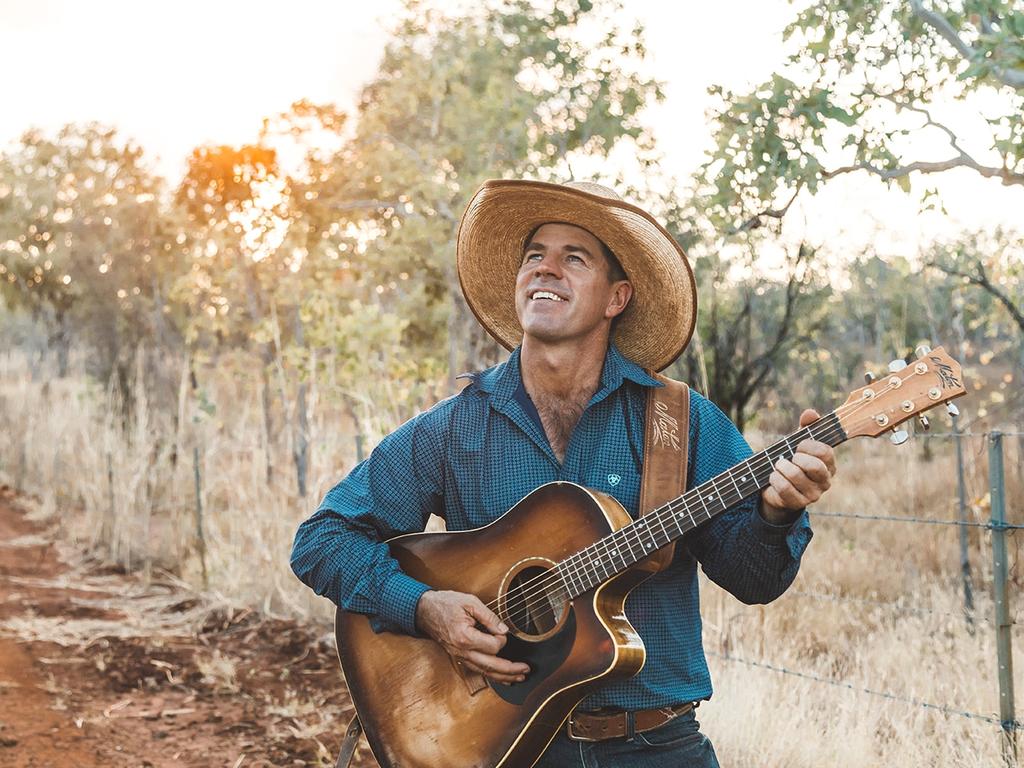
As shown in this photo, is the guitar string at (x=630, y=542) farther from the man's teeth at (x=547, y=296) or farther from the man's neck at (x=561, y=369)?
the man's teeth at (x=547, y=296)

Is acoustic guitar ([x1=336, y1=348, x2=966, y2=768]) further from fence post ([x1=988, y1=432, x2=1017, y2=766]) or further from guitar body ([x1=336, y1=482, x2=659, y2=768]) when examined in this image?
fence post ([x1=988, y1=432, x2=1017, y2=766])

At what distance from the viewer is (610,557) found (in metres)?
2.40

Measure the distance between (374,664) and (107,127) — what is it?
2397 cm

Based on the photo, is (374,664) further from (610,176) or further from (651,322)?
(610,176)

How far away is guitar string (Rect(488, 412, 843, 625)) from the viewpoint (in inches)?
88.3

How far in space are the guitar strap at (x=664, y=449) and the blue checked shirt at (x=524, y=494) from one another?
0.04m

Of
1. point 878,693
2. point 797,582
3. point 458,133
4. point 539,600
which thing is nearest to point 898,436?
point 539,600

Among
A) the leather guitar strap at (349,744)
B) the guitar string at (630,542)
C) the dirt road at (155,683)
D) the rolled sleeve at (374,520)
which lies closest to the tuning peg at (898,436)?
the guitar string at (630,542)

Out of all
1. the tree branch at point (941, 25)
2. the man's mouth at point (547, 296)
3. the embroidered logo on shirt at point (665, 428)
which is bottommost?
the embroidered logo on shirt at point (665, 428)

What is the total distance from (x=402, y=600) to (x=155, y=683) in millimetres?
3844

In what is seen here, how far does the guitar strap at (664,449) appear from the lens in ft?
8.18

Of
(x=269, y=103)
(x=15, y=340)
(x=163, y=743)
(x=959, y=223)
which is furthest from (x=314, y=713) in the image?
(x=15, y=340)

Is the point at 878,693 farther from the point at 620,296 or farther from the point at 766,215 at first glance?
the point at 620,296

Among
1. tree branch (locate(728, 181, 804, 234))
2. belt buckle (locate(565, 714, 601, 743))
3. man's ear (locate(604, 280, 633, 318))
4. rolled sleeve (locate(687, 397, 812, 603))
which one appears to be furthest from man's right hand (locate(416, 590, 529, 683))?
tree branch (locate(728, 181, 804, 234))
